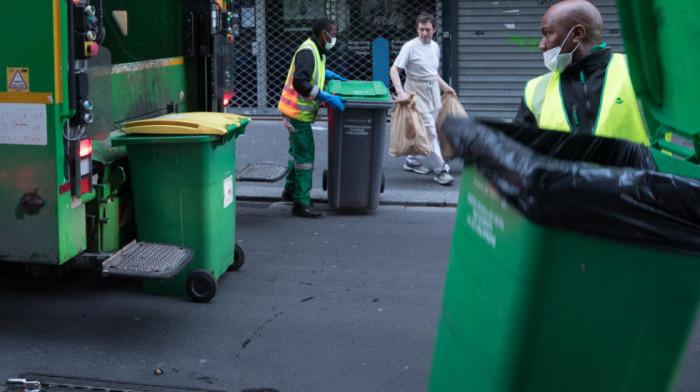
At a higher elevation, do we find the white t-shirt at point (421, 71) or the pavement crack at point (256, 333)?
the white t-shirt at point (421, 71)

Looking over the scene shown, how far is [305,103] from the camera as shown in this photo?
7.29 meters

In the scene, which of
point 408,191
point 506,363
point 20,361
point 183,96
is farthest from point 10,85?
point 408,191

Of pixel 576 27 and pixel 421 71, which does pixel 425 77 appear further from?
pixel 576 27

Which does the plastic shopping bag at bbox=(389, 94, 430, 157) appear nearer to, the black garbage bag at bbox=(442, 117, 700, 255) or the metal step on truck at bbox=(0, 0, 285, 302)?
the metal step on truck at bbox=(0, 0, 285, 302)

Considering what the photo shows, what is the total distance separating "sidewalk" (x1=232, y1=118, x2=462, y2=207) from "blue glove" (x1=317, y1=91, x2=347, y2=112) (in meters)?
1.23

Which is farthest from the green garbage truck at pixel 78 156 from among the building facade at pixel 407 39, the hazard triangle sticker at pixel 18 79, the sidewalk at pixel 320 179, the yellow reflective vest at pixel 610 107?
the building facade at pixel 407 39

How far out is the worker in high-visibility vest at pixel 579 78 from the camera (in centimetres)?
348

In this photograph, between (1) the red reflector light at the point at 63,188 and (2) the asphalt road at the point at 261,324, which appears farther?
(1) the red reflector light at the point at 63,188

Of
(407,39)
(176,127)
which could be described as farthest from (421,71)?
(176,127)

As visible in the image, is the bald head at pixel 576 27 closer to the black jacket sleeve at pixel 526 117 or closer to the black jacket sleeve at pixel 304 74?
the black jacket sleeve at pixel 526 117

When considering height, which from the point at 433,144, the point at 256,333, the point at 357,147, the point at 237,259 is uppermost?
the point at 357,147

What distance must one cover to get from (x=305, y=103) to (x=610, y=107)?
4.12 metres

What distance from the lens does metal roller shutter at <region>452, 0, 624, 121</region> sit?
12.6 m

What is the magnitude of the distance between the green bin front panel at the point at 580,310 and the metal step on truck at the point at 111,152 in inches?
108
